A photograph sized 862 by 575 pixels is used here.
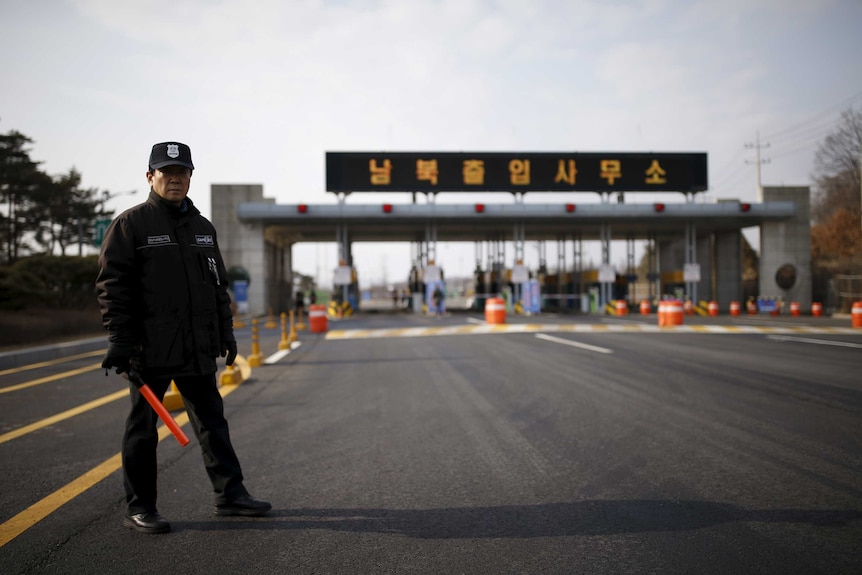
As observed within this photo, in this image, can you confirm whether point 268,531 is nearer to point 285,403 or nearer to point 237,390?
point 285,403

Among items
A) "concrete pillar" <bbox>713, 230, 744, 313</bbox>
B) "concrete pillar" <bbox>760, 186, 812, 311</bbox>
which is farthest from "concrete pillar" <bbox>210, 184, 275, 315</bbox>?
"concrete pillar" <bbox>713, 230, 744, 313</bbox>

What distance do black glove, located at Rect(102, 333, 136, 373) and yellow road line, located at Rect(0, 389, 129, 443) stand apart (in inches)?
125

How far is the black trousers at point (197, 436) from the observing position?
122 inches

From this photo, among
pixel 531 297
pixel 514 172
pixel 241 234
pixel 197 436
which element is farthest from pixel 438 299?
pixel 197 436

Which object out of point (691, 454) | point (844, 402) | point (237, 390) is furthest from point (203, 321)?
point (844, 402)

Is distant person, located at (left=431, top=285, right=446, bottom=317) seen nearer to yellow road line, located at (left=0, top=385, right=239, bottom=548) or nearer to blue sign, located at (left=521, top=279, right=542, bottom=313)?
blue sign, located at (left=521, top=279, right=542, bottom=313)

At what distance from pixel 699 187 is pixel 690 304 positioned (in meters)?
7.38

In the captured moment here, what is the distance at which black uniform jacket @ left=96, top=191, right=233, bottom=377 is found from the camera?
9.83 feet

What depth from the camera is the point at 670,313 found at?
18.5 m

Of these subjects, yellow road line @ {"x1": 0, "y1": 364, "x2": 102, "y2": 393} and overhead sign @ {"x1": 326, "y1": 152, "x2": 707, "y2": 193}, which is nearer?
yellow road line @ {"x1": 0, "y1": 364, "x2": 102, "y2": 393}

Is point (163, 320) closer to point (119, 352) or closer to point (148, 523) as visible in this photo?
point (119, 352)

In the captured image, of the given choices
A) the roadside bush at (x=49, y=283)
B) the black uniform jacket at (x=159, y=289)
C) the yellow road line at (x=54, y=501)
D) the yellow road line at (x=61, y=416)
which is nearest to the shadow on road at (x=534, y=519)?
the yellow road line at (x=54, y=501)

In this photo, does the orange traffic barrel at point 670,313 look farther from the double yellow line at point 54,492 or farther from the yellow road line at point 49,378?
the double yellow line at point 54,492

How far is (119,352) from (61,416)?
413cm
